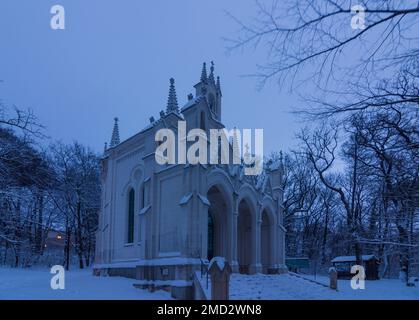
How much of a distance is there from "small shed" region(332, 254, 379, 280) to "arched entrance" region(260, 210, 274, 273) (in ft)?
40.8

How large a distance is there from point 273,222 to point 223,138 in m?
7.76

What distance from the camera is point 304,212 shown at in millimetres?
49375

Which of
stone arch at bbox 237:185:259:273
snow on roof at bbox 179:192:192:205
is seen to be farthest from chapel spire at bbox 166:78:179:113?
stone arch at bbox 237:185:259:273

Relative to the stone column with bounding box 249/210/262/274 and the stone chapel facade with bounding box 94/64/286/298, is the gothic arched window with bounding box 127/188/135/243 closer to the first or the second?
the stone chapel facade with bounding box 94/64/286/298

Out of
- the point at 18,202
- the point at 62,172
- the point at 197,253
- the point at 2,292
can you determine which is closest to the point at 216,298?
the point at 197,253

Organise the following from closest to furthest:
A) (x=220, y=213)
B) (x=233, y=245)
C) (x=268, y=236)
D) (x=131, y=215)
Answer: (x=233, y=245), (x=220, y=213), (x=131, y=215), (x=268, y=236)

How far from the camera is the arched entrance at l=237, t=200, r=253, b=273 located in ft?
89.7

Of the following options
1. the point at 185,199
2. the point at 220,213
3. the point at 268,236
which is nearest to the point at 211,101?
the point at 220,213

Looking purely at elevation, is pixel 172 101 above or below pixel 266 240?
above

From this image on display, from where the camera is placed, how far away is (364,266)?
3819cm

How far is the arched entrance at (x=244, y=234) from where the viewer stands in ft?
89.7

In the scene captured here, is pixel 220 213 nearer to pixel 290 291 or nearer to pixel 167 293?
pixel 290 291

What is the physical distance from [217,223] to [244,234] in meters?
3.45

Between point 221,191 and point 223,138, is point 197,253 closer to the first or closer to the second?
point 221,191
